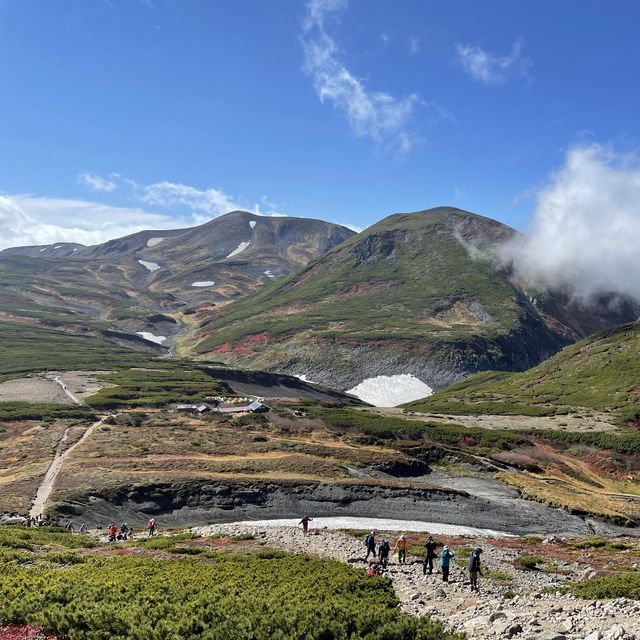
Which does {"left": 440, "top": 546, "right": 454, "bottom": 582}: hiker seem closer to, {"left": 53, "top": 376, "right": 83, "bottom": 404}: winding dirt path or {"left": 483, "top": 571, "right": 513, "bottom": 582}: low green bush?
{"left": 483, "top": 571, "right": 513, "bottom": 582}: low green bush

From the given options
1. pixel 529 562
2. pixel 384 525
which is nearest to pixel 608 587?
pixel 529 562

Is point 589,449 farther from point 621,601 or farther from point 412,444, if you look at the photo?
point 621,601

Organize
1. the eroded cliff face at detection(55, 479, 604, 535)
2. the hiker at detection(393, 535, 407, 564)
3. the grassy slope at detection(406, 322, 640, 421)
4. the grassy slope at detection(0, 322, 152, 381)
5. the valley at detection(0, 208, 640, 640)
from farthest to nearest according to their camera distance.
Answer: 1. the grassy slope at detection(0, 322, 152, 381)
2. the grassy slope at detection(406, 322, 640, 421)
3. the eroded cliff face at detection(55, 479, 604, 535)
4. the hiker at detection(393, 535, 407, 564)
5. the valley at detection(0, 208, 640, 640)

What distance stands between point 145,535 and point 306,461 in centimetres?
2627

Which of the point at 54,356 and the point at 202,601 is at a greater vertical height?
the point at 54,356

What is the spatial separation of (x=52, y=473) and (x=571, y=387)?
10545 cm

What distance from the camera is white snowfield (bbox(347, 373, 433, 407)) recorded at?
16338 cm

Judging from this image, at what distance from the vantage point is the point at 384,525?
166ft

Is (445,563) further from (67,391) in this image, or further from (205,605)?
(67,391)

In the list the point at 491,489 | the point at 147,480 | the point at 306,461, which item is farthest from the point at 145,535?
the point at 491,489

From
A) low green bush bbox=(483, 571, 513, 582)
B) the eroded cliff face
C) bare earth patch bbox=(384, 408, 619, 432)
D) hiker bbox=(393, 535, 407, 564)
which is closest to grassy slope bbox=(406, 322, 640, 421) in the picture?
bare earth patch bbox=(384, 408, 619, 432)

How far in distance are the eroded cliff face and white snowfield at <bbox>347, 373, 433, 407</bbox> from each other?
102033mm

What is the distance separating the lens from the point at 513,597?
22297mm

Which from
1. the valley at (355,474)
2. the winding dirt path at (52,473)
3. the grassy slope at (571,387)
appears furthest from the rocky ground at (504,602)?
the grassy slope at (571,387)
